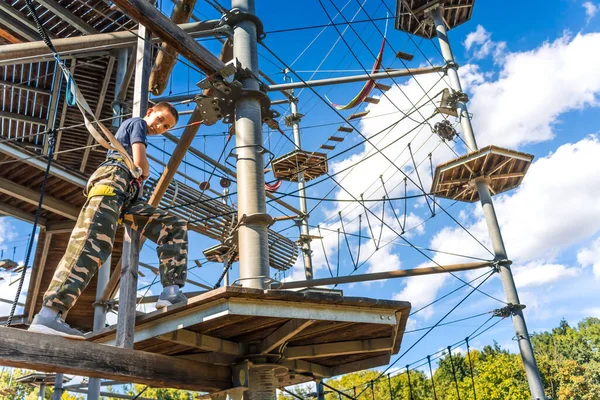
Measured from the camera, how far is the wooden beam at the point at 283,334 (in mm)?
3789

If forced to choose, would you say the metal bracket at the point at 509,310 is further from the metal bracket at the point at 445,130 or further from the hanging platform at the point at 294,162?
the hanging platform at the point at 294,162

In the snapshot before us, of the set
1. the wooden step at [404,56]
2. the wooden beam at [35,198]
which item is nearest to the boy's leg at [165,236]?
the wooden beam at [35,198]

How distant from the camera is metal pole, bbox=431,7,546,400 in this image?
33.5 feet

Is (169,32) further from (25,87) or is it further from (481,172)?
(481,172)

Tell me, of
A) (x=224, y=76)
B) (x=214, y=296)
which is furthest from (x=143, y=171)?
(x=224, y=76)

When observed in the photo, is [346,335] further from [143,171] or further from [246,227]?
[143,171]

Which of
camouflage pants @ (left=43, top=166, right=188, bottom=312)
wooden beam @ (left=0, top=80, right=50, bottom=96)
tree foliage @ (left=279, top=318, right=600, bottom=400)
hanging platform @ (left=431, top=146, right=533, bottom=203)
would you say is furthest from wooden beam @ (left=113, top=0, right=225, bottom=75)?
tree foliage @ (left=279, top=318, right=600, bottom=400)

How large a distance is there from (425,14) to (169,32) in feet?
38.2

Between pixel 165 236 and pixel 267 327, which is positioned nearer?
pixel 165 236

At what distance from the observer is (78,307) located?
43.1ft

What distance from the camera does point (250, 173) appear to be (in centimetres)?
475

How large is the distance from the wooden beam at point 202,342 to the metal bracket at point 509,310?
26.8 ft

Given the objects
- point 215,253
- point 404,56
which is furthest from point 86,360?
point 215,253

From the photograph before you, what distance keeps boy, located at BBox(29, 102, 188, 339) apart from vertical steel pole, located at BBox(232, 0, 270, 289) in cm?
81
